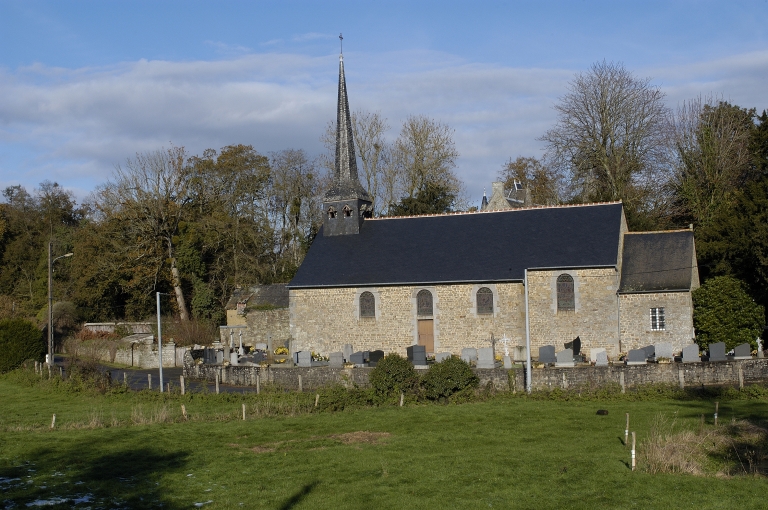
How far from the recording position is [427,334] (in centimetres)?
3472

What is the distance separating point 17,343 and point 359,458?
95.3ft

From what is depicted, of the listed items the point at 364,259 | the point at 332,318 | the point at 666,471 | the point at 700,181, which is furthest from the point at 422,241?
the point at 666,471

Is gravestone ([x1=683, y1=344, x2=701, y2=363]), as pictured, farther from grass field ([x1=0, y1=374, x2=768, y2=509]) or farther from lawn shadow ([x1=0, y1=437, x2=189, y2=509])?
lawn shadow ([x1=0, y1=437, x2=189, y2=509])

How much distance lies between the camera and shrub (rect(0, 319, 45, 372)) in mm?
37906

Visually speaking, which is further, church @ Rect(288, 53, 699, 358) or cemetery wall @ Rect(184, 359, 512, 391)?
church @ Rect(288, 53, 699, 358)

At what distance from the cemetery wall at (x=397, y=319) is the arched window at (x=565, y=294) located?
5.19 feet

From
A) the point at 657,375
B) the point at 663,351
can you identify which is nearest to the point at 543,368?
the point at 657,375

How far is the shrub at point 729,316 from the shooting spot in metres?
30.6

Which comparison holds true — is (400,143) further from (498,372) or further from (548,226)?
(498,372)

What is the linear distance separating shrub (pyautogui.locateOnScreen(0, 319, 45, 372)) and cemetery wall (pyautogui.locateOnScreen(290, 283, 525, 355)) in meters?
13.9

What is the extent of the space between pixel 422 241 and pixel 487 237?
329 centimetres

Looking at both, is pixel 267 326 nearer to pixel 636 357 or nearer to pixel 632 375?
pixel 636 357

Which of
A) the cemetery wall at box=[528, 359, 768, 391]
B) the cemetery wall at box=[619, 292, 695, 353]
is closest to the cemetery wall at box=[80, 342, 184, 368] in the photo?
the cemetery wall at box=[528, 359, 768, 391]

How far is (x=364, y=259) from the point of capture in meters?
37.1
